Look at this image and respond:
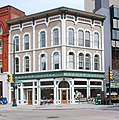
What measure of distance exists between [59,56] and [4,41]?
38.3 feet

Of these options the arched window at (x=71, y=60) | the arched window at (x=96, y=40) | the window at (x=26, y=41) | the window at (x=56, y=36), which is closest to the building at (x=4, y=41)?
the window at (x=26, y=41)

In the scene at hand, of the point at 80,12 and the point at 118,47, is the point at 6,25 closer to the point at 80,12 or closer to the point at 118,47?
the point at 80,12

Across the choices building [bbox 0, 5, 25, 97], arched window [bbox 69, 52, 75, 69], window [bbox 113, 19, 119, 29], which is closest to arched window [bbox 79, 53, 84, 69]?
arched window [bbox 69, 52, 75, 69]

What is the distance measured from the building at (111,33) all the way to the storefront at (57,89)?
3793 mm

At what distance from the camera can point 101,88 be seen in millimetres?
48781

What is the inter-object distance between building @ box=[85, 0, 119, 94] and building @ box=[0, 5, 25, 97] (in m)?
14.3

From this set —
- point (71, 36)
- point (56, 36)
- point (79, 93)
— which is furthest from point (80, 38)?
point (79, 93)

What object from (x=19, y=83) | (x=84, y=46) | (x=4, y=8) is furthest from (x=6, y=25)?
(x=84, y=46)

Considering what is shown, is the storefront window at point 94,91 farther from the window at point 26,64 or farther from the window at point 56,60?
the window at point 26,64

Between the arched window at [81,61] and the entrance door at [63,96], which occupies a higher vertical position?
the arched window at [81,61]

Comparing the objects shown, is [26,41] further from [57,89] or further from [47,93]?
[57,89]

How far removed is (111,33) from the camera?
52156 millimetres

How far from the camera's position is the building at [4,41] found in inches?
2036

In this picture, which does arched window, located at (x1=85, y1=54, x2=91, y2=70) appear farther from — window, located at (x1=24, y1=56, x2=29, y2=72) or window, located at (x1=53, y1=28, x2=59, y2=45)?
window, located at (x1=24, y1=56, x2=29, y2=72)
